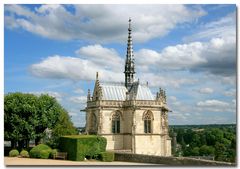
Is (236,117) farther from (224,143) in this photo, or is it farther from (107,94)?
(224,143)

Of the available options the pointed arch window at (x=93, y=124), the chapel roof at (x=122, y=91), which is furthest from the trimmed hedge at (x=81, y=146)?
the chapel roof at (x=122, y=91)

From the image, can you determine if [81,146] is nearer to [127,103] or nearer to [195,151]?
[127,103]

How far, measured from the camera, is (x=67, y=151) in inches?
1412

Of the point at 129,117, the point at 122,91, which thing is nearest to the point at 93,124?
the point at 129,117

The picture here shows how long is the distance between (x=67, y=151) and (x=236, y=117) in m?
15.4

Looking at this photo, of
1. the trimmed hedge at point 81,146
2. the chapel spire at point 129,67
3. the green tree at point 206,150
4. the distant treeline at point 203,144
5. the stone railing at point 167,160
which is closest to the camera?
the stone railing at point 167,160

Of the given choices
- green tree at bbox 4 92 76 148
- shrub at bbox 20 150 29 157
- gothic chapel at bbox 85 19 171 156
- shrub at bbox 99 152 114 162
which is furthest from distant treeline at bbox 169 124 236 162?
shrub at bbox 20 150 29 157

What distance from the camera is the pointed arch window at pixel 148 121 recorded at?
145ft

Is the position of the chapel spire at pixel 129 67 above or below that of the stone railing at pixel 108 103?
above

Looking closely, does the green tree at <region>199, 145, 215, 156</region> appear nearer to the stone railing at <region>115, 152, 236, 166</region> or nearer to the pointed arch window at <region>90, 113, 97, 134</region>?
the pointed arch window at <region>90, 113, 97, 134</region>

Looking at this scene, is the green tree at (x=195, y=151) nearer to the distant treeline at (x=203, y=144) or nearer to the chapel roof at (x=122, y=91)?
the distant treeline at (x=203, y=144)

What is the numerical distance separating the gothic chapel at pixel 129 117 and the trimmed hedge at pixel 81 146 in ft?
20.1

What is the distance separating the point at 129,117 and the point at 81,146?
9862 millimetres

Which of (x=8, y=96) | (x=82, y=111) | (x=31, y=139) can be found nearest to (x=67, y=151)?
(x=31, y=139)
